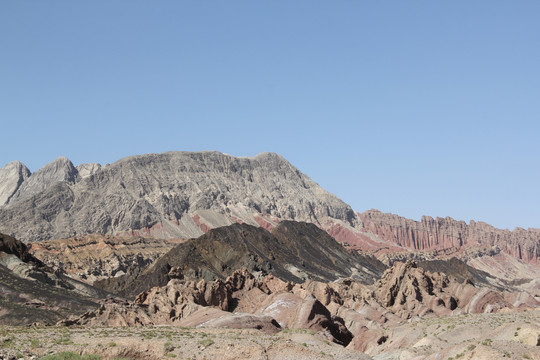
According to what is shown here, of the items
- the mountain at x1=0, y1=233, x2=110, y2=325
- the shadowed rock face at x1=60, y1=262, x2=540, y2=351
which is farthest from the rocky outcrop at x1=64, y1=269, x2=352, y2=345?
the mountain at x1=0, y1=233, x2=110, y2=325

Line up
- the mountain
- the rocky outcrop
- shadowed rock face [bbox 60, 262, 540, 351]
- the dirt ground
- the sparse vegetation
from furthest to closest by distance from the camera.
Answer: the mountain → shadowed rock face [bbox 60, 262, 540, 351] → the rocky outcrop → the dirt ground → the sparse vegetation

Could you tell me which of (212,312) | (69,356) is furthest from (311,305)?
(69,356)

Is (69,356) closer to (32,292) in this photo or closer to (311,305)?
(311,305)

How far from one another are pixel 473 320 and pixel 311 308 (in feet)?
53.8

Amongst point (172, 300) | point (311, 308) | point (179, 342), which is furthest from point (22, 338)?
point (172, 300)

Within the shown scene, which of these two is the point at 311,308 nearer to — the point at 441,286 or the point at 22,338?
the point at 22,338

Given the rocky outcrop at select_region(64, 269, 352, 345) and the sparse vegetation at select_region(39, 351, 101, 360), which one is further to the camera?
the rocky outcrop at select_region(64, 269, 352, 345)

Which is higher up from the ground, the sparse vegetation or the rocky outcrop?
the rocky outcrop

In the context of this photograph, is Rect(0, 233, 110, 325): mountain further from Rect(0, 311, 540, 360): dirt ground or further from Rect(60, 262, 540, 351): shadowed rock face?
Rect(0, 311, 540, 360): dirt ground

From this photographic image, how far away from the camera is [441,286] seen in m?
126

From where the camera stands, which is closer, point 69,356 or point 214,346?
point 69,356

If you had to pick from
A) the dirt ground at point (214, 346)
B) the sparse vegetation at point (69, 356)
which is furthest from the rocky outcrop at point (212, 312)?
the sparse vegetation at point (69, 356)

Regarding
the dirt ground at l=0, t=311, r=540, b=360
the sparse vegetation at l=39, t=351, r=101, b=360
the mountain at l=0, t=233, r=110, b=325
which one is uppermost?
the dirt ground at l=0, t=311, r=540, b=360

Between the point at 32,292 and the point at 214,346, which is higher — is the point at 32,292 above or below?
below
